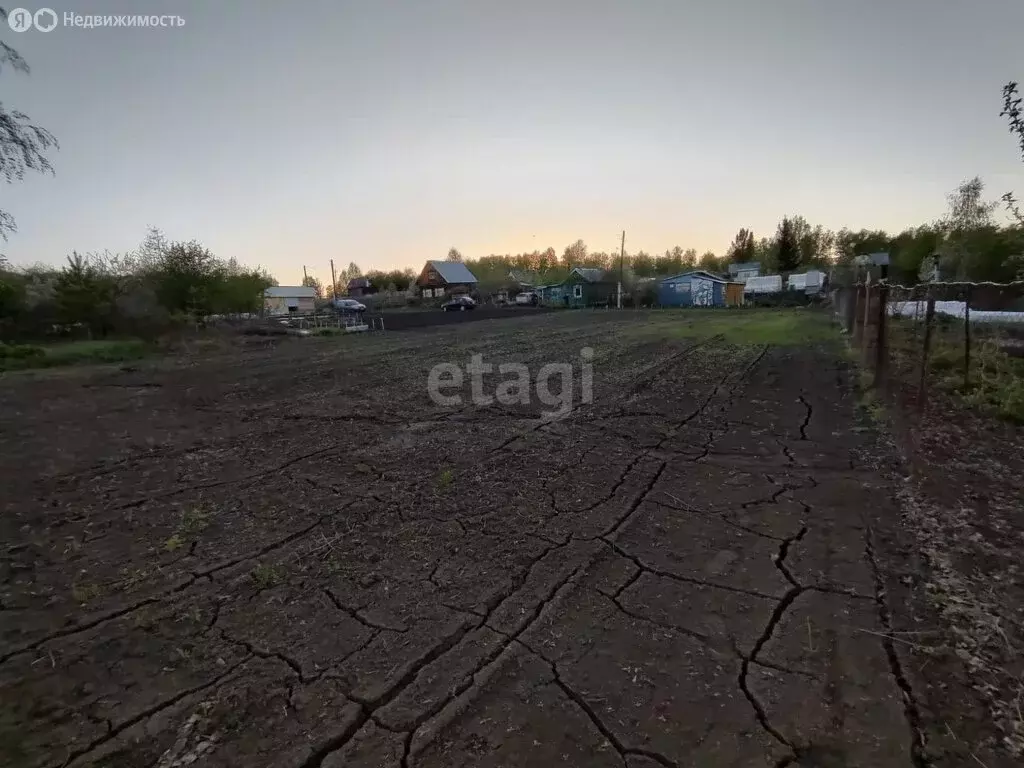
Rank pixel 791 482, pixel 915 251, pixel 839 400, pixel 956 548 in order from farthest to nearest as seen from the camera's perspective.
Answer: pixel 915 251 → pixel 839 400 → pixel 791 482 → pixel 956 548

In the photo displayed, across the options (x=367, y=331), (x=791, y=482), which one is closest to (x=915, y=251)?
(x=367, y=331)

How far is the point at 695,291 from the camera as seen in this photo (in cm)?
4503

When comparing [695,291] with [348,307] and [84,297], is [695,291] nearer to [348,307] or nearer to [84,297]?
[348,307]

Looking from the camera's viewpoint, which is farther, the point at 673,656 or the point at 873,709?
the point at 673,656

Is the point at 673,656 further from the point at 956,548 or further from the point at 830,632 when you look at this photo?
the point at 956,548

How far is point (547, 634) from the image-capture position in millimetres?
2480

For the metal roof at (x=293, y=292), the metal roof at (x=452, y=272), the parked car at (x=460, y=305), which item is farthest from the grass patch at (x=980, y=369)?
the metal roof at (x=293, y=292)

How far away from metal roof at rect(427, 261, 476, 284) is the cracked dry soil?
5522 centimetres

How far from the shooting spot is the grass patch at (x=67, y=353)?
13.6 m

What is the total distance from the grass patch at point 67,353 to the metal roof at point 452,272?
44.5 meters

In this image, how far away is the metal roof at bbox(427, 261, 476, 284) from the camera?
195 feet

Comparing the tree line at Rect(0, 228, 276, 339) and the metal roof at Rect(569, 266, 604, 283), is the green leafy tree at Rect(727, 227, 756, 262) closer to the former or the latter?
the metal roof at Rect(569, 266, 604, 283)

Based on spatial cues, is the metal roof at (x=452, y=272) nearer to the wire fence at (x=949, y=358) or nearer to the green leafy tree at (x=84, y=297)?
the green leafy tree at (x=84, y=297)

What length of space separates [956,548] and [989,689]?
1.36 m
